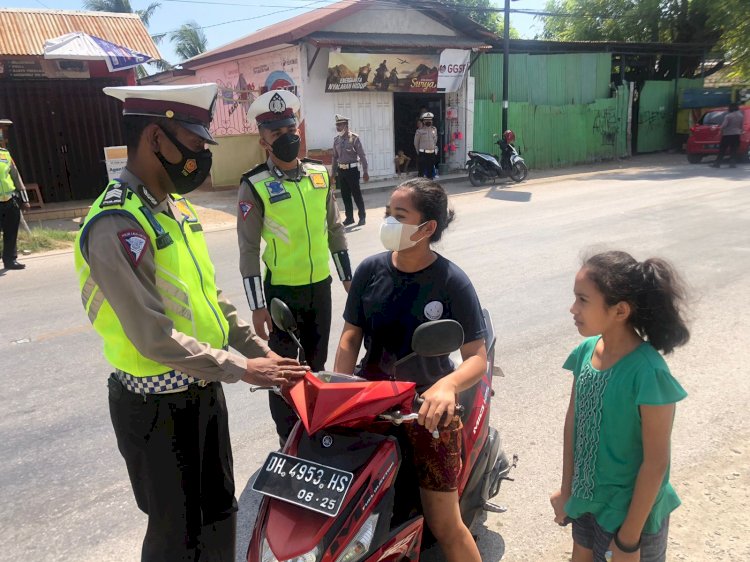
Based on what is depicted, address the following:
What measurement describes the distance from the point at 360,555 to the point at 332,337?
3636mm

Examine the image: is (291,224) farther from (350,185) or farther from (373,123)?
(373,123)

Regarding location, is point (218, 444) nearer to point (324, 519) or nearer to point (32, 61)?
point (324, 519)

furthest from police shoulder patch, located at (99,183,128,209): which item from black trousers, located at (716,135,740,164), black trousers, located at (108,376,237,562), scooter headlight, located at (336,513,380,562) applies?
black trousers, located at (716,135,740,164)

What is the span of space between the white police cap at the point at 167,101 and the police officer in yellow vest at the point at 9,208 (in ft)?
25.1

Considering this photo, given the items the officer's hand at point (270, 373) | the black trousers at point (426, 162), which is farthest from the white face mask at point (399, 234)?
the black trousers at point (426, 162)

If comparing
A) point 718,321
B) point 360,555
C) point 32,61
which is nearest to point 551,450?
point 360,555

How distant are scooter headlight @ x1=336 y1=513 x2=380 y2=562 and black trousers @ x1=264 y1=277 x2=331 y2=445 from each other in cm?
145

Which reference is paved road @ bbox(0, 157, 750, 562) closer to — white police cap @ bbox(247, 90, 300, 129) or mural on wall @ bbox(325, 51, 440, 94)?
white police cap @ bbox(247, 90, 300, 129)

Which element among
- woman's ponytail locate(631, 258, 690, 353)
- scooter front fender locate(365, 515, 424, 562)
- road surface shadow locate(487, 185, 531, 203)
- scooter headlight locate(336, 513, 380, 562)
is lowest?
road surface shadow locate(487, 185, 531, 203)

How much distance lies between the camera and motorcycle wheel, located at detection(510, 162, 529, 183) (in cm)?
1667

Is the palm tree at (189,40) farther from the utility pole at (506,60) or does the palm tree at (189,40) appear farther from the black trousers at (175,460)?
the black trousers at (175,460)

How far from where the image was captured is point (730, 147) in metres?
17.9

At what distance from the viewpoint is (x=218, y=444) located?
2.30 m

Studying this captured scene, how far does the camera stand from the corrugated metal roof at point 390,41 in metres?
15.4
